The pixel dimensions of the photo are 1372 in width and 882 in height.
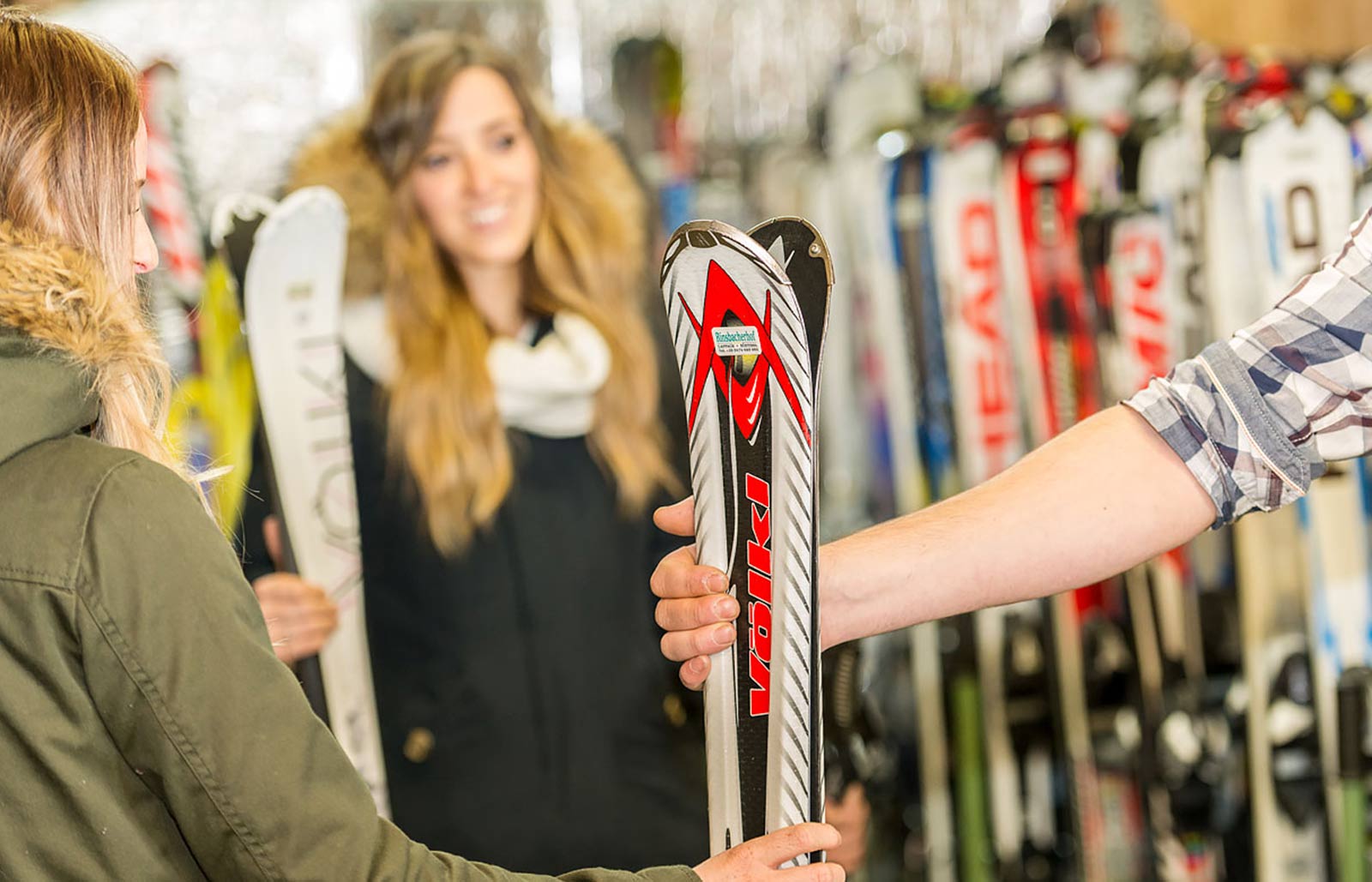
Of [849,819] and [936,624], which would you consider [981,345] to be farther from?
[849,819]

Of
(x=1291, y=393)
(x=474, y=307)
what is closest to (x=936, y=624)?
(x=474, y=307)

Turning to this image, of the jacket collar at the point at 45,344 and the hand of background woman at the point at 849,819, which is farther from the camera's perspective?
the hand of background woman at the point at 849,819

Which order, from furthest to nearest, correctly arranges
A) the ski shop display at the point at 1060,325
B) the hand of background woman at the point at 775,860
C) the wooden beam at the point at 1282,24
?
1. the wooden beam at the point at 1282,24
2. the ski shop display at the point at 1060,325
3. the hand of background woman at the point at 775,860

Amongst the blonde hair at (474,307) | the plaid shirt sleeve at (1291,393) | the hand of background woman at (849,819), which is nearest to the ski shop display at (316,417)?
the blonde hair at (474,307)

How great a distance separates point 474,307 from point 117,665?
5.16ft

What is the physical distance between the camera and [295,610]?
6.87 feet

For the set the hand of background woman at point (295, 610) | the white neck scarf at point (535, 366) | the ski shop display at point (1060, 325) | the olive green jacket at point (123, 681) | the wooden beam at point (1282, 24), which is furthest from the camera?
the wooden beam at point (1282, 24)

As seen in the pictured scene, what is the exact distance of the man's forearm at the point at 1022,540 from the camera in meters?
1.20

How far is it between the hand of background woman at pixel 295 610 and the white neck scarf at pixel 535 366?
0.36m

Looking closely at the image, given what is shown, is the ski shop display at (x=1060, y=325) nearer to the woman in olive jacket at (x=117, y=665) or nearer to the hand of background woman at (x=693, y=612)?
the hand of background woman at (x=693, y=612)

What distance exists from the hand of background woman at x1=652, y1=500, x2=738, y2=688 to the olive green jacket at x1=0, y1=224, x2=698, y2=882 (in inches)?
13.8

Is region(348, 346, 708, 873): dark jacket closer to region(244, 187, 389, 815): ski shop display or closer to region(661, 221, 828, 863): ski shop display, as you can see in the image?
region(244, 187, 389, 815): ski shop display

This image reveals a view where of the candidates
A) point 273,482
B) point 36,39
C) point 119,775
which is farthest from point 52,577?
point 273,482

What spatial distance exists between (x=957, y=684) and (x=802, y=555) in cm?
155
